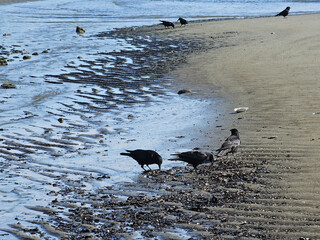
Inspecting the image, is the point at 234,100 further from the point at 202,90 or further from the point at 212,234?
the point at 212,234

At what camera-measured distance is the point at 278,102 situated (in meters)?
10.8

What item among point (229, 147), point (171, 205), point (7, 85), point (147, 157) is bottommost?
point (7, 85)

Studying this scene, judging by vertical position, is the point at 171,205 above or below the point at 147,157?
below

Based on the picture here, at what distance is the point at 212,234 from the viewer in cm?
527

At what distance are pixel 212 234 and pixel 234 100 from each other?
Result: 643 centimetres

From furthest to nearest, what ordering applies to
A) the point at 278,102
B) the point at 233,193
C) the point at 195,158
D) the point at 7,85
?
the point at 7,85
the point at 278,102
the point at 195,158
the point at 233,193

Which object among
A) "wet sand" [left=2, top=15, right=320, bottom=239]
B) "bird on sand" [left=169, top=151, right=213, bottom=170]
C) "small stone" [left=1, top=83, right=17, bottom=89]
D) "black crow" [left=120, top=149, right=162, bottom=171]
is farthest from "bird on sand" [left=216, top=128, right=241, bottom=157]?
"small stone" [left=1, top=83, right=17, bottom=89]

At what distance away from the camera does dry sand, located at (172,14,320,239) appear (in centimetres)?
571

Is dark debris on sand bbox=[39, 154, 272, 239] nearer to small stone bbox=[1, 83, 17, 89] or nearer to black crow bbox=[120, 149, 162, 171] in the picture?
black crow bbox=[120, 149, 162, 171]

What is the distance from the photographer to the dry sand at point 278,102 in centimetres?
571

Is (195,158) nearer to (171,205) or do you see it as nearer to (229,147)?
(229,147)

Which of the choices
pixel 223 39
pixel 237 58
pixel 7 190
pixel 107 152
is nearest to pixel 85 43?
pixel 223 39

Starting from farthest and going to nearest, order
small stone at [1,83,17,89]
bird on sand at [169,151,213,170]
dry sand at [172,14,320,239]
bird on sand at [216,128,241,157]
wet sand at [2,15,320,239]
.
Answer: small stone at [1,83,17,89]
bird on sand at [216,128,241,157]
bird on sand at [169,151,213,170]
dry sand at [172,14,320,239]
wet sand at [2,15,320,239]

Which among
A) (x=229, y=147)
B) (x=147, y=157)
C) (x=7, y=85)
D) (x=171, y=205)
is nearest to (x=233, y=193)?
(x=171, y=205)
